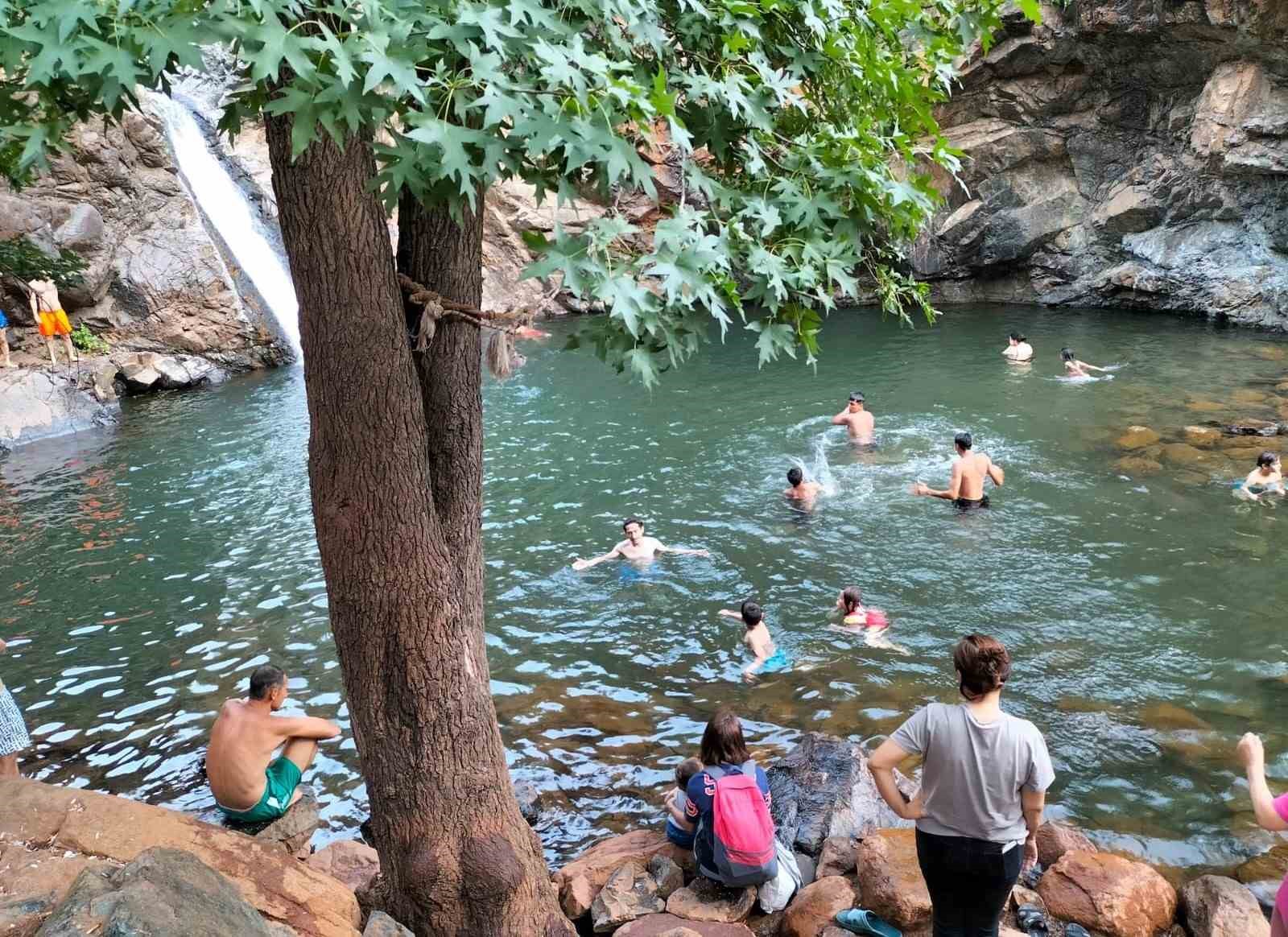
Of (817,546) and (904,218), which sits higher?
(904,218)

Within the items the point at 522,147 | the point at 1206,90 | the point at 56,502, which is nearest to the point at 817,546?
the point at 522,147

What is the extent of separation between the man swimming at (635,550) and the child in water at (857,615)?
7.57ft

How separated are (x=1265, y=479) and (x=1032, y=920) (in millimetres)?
8782

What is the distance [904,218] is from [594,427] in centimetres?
1345

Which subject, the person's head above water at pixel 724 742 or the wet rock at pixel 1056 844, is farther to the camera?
the wet rock at pixel 1056 844

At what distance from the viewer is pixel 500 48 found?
8.39 ft

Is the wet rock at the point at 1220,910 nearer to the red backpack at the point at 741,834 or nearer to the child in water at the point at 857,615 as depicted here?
the red backpack at the point at 741,834

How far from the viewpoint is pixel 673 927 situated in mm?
4980

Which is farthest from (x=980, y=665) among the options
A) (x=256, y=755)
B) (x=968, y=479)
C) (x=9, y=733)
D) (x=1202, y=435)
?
(x=1202, y=435)

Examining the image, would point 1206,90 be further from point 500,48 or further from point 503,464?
point 500,48

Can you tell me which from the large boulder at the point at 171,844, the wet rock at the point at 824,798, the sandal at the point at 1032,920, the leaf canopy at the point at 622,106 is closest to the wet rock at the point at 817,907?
the wet rock at the point at 824,798

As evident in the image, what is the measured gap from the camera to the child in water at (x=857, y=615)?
9023 mm

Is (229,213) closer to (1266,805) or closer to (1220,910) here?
(1220,910)

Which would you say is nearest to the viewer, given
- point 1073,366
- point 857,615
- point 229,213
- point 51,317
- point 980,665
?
point 980,665
